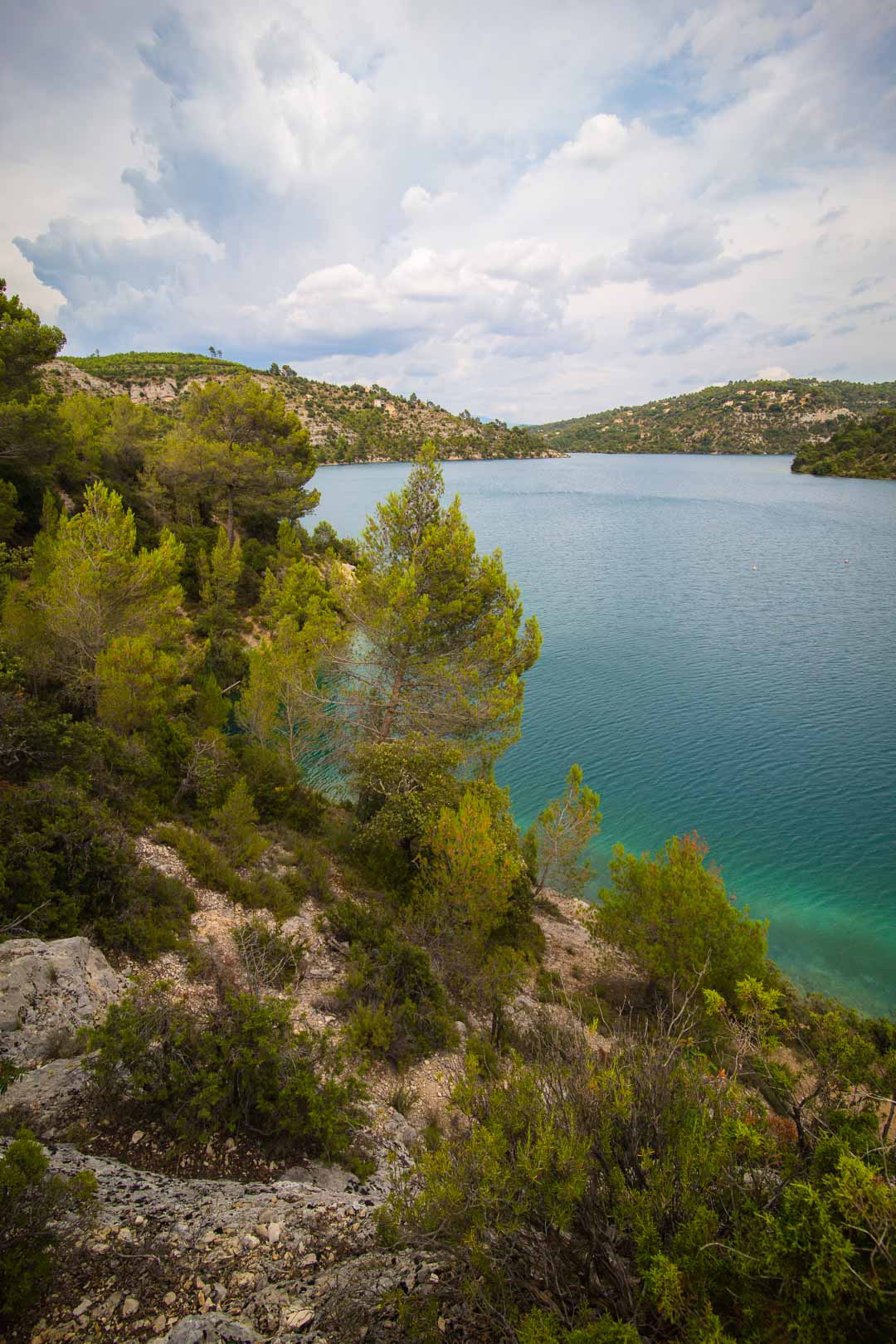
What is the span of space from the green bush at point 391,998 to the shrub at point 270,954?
Result: 2.86ft

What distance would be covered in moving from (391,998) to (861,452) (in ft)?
450

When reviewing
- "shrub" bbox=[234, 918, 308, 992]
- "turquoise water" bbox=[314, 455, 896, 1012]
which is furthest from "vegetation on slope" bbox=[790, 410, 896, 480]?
"shrub" bbox=[234, 918, 308, 992]

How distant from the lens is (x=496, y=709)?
583 inches

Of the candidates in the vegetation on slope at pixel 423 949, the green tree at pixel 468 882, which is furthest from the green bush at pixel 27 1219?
the green tree at pixel 468 882

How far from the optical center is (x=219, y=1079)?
562cm

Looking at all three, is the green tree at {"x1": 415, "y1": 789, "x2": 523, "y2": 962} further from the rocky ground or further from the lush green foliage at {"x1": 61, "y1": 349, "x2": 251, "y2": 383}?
the lush green foliage at {"x1": 61, "y1": 349, "x2": 251, "y2": 383}

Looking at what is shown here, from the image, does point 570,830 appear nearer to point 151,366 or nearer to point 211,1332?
point 211,1332

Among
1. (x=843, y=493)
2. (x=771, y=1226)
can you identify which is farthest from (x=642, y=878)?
(x=843, y=493)

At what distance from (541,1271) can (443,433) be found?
560 ft

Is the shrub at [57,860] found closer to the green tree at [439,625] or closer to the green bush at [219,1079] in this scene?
the green bush at [219,1079]

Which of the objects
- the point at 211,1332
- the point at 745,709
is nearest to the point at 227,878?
the point at 211,1332

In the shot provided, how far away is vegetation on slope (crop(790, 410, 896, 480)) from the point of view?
4126 inches

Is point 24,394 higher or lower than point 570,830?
higher

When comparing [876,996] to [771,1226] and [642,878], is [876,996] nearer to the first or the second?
[642,878]
